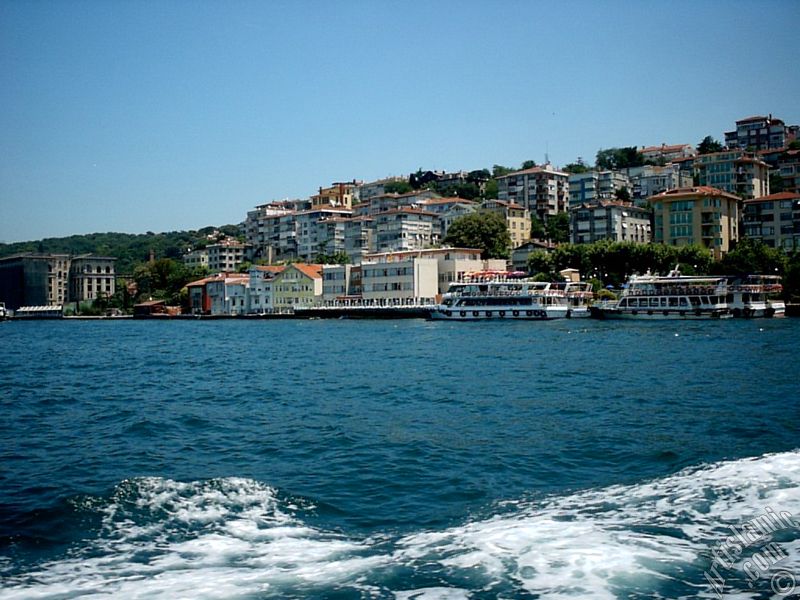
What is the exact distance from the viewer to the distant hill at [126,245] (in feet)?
529

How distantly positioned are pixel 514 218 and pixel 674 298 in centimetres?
3598

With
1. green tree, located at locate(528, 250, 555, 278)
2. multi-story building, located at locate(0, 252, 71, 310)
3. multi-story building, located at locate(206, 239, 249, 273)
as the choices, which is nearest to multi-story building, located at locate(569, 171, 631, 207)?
green tree, located at locate(528, 250, 555, 278)

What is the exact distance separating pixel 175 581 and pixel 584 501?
521 centimetres

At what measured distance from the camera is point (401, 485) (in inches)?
426

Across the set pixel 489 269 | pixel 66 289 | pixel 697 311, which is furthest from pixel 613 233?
pixel 66 289

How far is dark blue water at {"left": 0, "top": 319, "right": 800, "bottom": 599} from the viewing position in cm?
731

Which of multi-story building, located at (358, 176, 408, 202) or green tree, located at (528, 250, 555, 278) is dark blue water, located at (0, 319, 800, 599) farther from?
multi-story building, located at (358, 176, 408, 202)

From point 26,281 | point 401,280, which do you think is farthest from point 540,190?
point 26,281

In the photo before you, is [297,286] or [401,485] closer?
[401,485]

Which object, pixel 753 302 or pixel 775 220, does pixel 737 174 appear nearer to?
pixel 775 220

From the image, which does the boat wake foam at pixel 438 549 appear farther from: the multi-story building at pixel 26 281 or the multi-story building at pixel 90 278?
the multi-story building at pixel 26 281

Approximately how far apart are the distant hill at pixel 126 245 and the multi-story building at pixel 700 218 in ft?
344

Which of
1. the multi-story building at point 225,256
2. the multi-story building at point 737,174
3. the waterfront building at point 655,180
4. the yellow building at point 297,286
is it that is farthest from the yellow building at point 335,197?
the multi-story building at point 737,174

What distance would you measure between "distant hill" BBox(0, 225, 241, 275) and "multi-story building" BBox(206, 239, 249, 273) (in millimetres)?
31940
